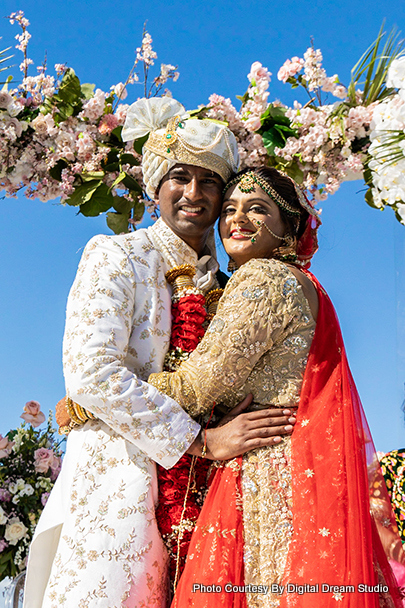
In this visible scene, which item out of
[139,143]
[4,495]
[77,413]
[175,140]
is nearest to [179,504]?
[77,413]

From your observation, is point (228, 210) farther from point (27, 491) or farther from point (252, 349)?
point (27, 491)

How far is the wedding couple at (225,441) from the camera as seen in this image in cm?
266

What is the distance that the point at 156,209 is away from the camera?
4.80 metres

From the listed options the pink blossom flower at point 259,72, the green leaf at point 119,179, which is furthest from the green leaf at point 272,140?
the green leaf at point 119,179

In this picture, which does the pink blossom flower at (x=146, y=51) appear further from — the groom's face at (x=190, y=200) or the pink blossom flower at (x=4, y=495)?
the pink blossom flower at (x=4, y=495)

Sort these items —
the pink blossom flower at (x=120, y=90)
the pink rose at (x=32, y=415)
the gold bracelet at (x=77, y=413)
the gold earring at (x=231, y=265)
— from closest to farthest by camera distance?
the gold bracelet at (x=77, y=413) < the gold earring at (x=231, y=265) < the pink blossom flower at (x=120, y=90) < the pink rose at (x=32, y=415)

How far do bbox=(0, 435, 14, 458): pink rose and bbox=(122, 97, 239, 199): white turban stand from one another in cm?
264

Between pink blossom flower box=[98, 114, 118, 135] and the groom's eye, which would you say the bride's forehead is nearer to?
the groom's eye

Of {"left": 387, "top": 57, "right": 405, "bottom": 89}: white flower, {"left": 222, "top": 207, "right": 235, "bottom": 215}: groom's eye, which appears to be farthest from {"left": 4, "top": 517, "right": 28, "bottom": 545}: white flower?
{"left": 387, "top": 57, "right": 405, "bottom": 89}: white flower

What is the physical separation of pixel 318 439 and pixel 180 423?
0.64 meters

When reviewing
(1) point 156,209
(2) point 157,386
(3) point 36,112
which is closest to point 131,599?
(2) point 157,386

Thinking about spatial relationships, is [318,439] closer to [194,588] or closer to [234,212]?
[194,588]

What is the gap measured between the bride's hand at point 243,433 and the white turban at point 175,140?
148 cm

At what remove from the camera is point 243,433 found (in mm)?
2963
